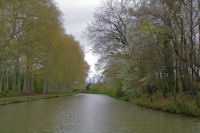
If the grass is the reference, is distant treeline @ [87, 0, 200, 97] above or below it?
Answer: above

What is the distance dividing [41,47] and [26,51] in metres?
3.23

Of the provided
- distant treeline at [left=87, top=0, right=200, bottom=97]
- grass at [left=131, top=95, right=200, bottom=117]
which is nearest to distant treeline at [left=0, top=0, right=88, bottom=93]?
distant treeline at [left=87, top=0, right=200, bottom=97]

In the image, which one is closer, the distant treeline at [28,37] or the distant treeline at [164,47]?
the distant treeline at [164,47]

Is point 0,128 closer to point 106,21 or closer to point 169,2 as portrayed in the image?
point 169,2

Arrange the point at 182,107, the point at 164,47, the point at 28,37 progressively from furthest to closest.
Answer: the point at 28,37 → the point at 164,47 → the point at 182,107

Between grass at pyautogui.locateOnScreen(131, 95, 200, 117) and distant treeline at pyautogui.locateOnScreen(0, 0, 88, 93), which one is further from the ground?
distant treeline at pyautogui.locateOnScreen(0, 0, 88, 93)

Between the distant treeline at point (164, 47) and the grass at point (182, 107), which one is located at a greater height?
the distant treeline at point (164, 47)

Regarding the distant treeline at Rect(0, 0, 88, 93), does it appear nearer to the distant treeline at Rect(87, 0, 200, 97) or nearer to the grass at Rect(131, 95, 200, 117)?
the distant treeline at Rect(87, 0, 200, 97)

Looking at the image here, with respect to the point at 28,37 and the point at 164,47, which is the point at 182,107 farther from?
the point at 28,37

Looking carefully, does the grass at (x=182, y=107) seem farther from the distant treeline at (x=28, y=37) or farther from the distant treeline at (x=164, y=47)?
the distant treeline at (x=28, y=37)

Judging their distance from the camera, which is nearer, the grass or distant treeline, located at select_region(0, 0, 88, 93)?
the grass

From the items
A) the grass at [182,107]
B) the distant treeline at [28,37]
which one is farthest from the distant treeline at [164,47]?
the distant treeline at [28,37]

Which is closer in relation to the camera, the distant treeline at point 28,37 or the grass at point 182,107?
the grass at point 182,107

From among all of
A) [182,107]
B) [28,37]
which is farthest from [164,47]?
[28,37]
